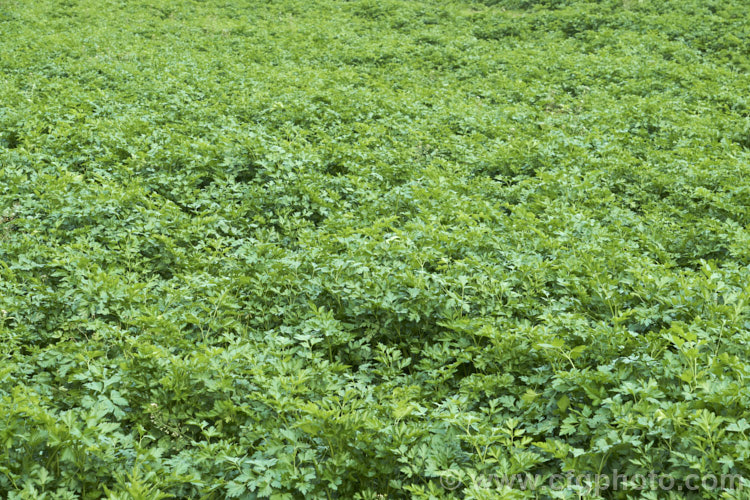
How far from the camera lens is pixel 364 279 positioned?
462 cm

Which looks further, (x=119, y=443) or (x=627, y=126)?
(x=627, y=126)

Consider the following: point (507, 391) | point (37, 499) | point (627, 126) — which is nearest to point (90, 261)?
point (37, 499)

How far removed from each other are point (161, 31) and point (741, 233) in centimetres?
1547

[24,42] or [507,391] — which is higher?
[24,42]

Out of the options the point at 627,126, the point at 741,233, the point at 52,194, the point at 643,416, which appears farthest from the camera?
the point at 627,126

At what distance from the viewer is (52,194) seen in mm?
6164

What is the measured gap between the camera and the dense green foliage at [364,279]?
118 inches

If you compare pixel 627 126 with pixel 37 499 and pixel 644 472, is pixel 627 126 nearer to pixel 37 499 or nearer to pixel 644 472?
pixel 644 472

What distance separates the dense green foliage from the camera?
9.86 feet

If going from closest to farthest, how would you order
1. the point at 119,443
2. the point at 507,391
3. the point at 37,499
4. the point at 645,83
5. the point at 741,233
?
the point at 37,499, the point at 119,443, the point at 507,391, the point at 741,233, the point at 645,83

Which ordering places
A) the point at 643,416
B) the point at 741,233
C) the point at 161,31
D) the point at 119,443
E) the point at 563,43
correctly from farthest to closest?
the point at 161,31, the point at 563,43, the point at 741,233, the point at 119,443, the point at 643,416

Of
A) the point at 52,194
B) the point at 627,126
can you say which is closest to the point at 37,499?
the point at 52,194

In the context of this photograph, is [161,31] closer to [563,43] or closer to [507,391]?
[563,43]

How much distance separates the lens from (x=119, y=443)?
3.27 meters
